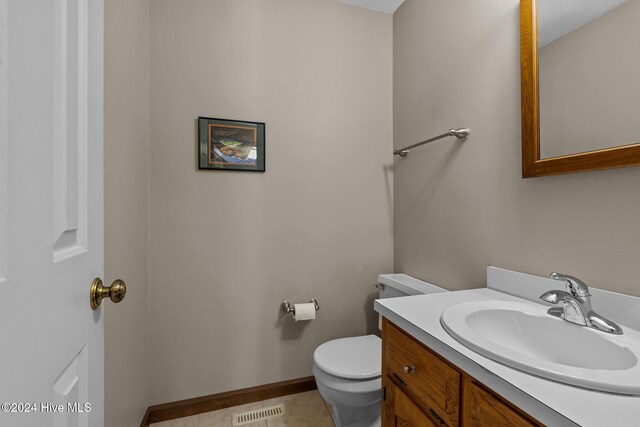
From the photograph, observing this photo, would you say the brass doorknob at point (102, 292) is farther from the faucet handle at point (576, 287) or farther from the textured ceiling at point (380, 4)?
the textured ceiling at point (380, 4)

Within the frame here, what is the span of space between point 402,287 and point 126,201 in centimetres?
139

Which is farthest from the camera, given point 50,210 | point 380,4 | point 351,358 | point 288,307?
point 380,4

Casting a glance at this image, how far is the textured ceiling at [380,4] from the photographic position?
5.84 feet

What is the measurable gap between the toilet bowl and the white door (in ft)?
→ 2.90

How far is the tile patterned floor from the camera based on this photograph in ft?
4.84

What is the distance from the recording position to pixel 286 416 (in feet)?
5.01

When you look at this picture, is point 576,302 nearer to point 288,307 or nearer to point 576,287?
point 576,287

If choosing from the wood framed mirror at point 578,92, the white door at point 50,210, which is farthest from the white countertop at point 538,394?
the white door at point 50,210

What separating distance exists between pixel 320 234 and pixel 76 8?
1418 millimetres

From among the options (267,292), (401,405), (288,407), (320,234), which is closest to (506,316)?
(401,405)

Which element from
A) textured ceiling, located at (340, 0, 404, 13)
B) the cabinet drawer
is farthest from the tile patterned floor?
textured ceiling, located at (340, 0, 404, 13)

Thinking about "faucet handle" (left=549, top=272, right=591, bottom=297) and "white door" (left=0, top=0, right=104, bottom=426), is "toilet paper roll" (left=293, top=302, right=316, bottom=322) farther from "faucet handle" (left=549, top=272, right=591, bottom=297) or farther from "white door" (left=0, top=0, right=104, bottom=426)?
"faucet handle" (left=549, top=272, right=591, bottom=297)

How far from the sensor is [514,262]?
3.56 ft

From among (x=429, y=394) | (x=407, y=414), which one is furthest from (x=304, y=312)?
(x=429, y=394)
